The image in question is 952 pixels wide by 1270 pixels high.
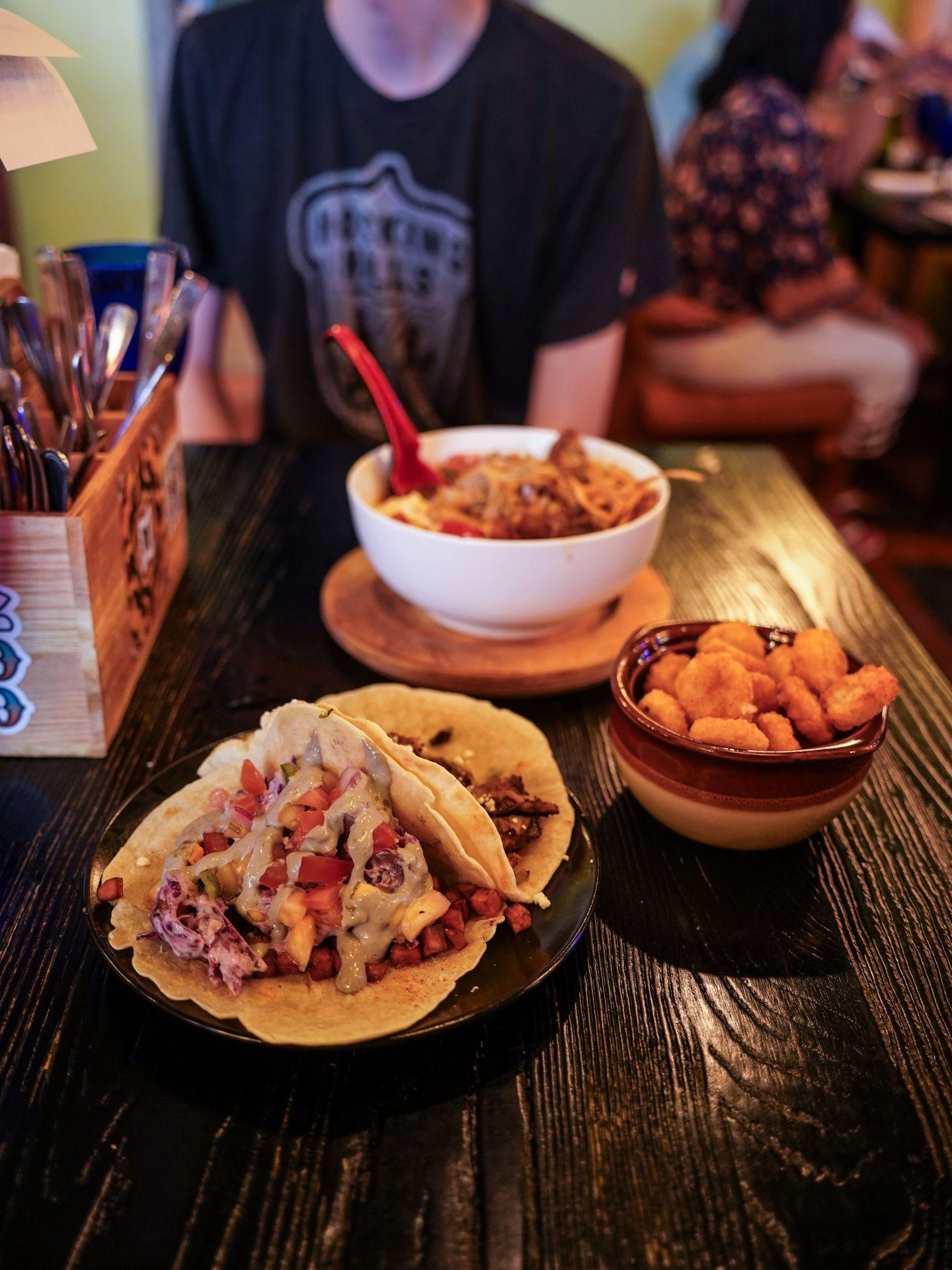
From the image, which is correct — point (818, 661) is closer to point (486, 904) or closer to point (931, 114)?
point (486, 904)

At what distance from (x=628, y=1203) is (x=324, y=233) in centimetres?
193

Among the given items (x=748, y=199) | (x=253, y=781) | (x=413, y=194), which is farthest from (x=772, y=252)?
(x=253, y=781)

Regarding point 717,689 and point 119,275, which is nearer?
point 717,689

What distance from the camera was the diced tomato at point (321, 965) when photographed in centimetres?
77

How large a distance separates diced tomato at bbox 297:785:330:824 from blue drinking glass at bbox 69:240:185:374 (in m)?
0.95

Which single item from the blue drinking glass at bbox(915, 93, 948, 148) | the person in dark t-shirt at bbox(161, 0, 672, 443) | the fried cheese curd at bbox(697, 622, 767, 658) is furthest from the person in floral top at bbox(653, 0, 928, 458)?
the fried cheese curd at bbox(697, 622, 767, 658)

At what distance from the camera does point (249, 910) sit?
79 cm

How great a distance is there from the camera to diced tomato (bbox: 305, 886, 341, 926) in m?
0.78

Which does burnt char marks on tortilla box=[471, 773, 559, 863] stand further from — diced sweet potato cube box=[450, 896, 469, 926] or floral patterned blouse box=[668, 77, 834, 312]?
floral patterned blouse box=[668, 77, 834, 312]

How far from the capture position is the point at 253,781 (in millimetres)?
906

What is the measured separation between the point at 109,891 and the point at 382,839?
0.21 meters

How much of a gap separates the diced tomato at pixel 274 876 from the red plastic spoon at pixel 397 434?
28.2 inches

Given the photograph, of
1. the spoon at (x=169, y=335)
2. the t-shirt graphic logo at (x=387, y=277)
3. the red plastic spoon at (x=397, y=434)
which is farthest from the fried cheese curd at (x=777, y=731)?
→ the t-shirt graphic logo at (x=387, y=277)

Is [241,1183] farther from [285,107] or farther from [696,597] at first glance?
[285,107]
